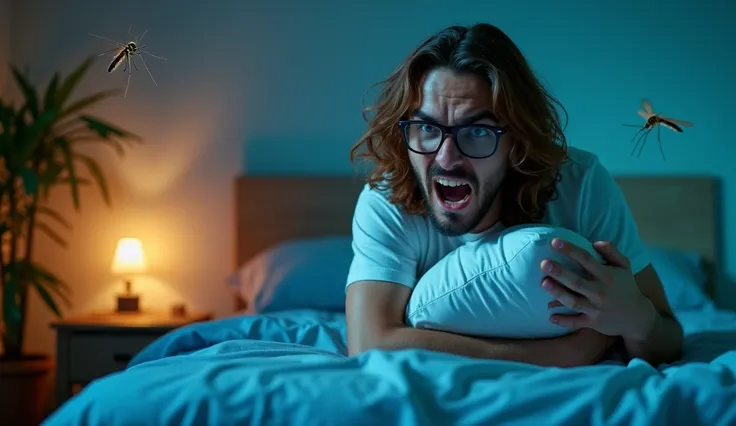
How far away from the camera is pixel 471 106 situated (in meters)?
1.28

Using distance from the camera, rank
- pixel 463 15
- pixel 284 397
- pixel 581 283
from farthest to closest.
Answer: pixel 463 15, pixel 581 283, pixel 284 397

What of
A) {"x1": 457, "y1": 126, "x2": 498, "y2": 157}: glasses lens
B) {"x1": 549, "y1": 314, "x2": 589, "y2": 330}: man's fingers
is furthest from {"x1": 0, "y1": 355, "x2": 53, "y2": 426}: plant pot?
{"x1": 549, "y1": 314, "x2": 589, "y2": 330}: man's fingers

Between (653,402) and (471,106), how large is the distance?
54cm

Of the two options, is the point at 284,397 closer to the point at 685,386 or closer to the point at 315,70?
the point at 685,386

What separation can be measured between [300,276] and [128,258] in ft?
2.33

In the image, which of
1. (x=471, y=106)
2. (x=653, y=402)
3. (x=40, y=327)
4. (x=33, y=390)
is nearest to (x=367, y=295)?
(x=471, y=106)

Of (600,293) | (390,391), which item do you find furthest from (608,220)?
(390,391)

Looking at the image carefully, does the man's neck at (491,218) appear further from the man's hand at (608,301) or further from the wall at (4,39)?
the wall at (4,39)

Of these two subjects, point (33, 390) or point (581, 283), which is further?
point (33, 390)

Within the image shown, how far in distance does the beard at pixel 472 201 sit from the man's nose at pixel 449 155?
0.04ft

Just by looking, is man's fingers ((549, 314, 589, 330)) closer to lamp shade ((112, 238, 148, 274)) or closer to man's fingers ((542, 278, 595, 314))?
man's fingers ((542, 278, 595, 314))

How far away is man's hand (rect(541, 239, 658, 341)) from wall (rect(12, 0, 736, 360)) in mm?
1545

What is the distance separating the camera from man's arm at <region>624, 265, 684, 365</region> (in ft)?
3.96

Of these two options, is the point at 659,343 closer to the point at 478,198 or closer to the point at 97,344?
the point at 478,198
